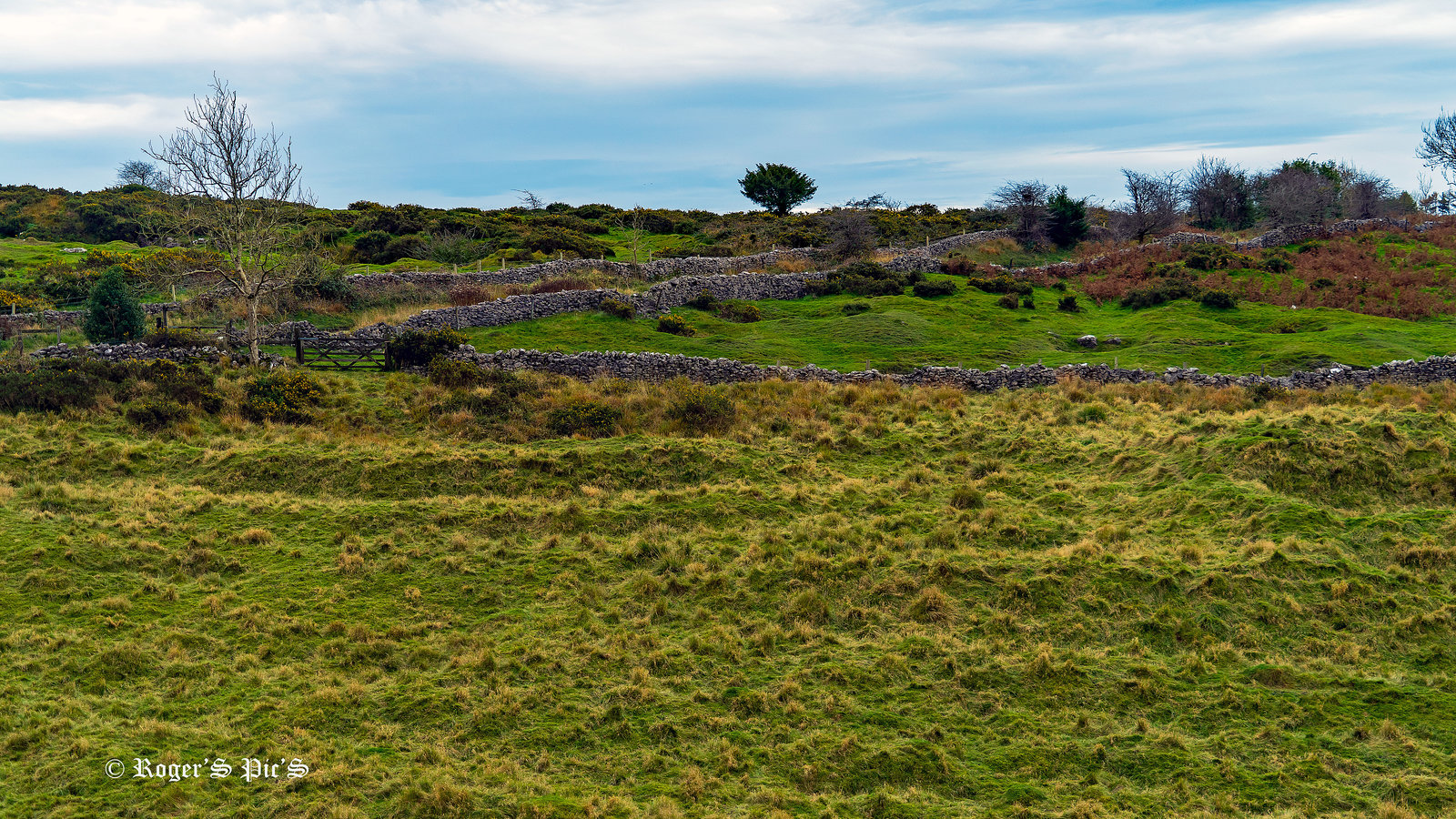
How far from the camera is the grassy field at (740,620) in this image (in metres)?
9.18

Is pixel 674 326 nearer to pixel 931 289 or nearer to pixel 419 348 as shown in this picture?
pixel 419 348

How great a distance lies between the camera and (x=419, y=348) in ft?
90.1

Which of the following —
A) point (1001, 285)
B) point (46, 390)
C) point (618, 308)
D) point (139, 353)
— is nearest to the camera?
point (46, 390)

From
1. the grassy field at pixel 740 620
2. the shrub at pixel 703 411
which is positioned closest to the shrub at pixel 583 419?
the grassy field at pixel 740 620

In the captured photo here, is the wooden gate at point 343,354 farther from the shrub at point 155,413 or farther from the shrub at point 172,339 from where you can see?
the shrub at point 155,413

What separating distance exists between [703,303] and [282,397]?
57.8ft

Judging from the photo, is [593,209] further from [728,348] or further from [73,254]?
[728,348]

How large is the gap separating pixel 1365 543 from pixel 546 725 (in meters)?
13.0

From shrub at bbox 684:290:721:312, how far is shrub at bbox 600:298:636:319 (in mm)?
3010

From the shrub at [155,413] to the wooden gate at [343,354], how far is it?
209 inches

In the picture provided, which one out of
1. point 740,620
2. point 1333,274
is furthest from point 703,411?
point 1333,274

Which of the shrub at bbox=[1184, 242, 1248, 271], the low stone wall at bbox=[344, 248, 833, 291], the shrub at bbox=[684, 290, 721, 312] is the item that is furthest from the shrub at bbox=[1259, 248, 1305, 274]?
the shrub at bbox=[684, 290, 721, 312]

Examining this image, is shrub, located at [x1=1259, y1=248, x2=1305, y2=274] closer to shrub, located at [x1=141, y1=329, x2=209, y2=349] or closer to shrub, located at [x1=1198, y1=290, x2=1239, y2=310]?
shrub, located at [x1=1198, y1=290, x2=1239, y2=310]

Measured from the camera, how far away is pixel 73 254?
4881 cm
